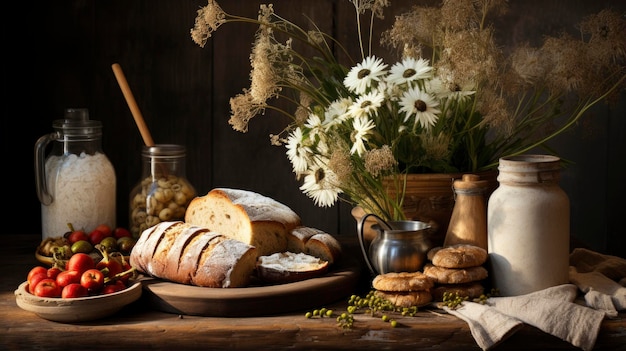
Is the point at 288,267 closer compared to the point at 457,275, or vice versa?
the point at 457,275

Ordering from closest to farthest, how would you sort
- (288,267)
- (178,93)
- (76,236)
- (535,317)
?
(535,317) → (288,267) → (76,236) → (178,93)

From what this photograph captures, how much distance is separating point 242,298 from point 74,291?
0.31 meters

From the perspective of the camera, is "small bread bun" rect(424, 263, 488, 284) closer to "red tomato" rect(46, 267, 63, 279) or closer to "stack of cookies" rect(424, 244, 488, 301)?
"stack of cookies" rect(424, 244, 488, 301)

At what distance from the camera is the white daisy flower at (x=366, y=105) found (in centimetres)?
181

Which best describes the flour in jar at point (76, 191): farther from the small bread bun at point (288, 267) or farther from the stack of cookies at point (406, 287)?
the stack of cookies at point (406, 287)

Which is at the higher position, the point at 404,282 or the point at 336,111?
the point at 336,111

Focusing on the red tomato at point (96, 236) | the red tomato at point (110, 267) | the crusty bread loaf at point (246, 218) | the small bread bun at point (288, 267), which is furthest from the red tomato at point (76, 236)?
the small bread bun at point (288, 267)

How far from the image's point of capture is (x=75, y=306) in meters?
1.63

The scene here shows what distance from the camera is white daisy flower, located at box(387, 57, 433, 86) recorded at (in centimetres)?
184

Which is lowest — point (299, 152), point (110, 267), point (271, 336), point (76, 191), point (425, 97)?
point (271, 336)

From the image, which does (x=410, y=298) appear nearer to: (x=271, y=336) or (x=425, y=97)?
(x=271, y=336)

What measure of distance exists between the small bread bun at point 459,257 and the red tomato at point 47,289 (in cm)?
71

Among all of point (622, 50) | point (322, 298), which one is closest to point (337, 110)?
point (322, 298)

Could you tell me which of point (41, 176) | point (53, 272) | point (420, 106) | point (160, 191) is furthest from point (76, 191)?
point (420, 106)
